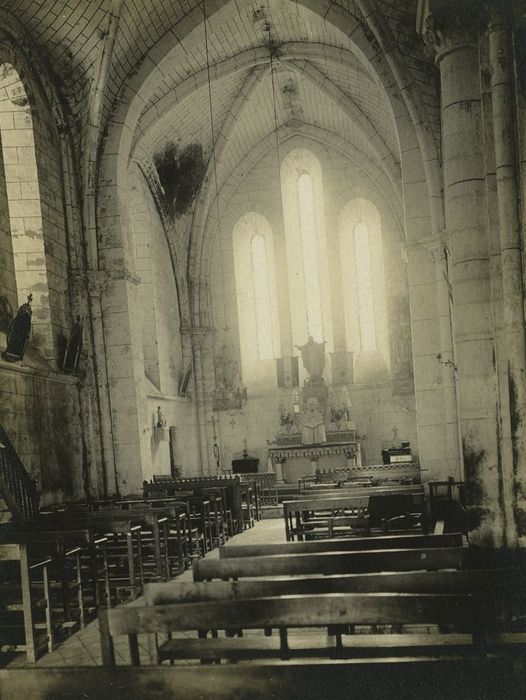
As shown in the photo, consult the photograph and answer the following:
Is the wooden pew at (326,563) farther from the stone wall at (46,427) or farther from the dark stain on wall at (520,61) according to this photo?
the stone wall at (46,427)

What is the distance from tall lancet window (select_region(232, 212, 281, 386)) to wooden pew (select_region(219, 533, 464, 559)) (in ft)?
58.6

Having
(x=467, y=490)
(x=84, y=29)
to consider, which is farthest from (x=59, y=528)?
(x=84, y=29)

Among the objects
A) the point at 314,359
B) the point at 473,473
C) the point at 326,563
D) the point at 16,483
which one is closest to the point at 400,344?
the point at 314,359

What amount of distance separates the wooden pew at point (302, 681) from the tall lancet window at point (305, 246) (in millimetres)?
20107

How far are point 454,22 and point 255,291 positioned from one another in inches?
680

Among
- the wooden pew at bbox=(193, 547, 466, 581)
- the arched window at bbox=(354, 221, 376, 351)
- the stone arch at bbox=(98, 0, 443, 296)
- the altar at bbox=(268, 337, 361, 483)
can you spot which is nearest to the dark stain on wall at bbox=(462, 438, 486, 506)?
the wooden pew at bbox=(193, 547, 466, 581)

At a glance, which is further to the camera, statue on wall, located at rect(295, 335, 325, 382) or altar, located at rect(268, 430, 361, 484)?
statue on wall, located at rect(295, 335, 325, 382)

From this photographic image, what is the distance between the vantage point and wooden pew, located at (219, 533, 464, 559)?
5.42m

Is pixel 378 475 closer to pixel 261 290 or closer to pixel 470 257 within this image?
pixel 470 257

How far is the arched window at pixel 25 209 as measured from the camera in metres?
13.9

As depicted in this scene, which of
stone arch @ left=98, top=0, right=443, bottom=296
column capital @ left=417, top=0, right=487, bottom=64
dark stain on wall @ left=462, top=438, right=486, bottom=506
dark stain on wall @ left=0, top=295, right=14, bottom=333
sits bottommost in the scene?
dark stain on wall @ left=462, top=438, right=486, bottom=506

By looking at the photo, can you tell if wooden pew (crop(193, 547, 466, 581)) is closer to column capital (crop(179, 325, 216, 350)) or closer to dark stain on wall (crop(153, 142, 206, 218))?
dark stain on wall (crop(153, 142, 206, 218))

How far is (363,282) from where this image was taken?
23.0 meters

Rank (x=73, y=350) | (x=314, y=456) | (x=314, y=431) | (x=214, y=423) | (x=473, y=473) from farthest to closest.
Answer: (x=214, y=423)
(x=314, y=431)
(x=314, y=456)
(x=73, y=350)
(x=473, y=473)
